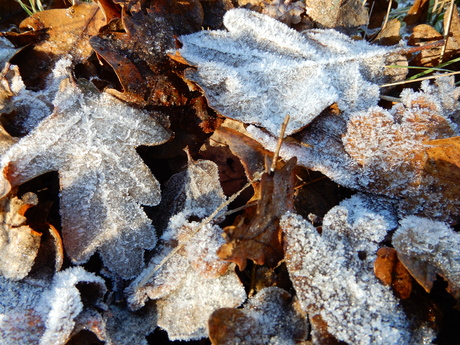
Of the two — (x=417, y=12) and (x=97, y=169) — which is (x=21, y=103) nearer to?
(x=97, y=169)

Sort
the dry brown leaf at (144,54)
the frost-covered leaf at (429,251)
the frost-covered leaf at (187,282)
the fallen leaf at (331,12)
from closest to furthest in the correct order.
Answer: the frost-covered leaf at (429,251) → the frost-covered leaf at (187,282) → the dry brown leaf at (144,54) → the fallen leaf at (331,12)

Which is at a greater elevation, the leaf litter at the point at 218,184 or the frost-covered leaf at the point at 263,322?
the leaf litter at the point at 218,184

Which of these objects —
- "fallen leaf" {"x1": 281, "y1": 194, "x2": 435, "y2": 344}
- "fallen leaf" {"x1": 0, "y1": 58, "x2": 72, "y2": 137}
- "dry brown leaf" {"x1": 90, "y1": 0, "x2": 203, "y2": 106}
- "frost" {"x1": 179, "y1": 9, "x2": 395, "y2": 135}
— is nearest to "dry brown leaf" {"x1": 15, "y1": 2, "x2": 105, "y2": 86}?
"fallen leaf" {"x1": 0, "y1": 58, "x2": 72, "y2": 137}

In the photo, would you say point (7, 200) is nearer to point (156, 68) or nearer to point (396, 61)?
point (156, 68)

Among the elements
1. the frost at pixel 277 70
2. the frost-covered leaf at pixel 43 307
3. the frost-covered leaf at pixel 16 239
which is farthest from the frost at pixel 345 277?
the frost-covered leaf at pixel 16 239

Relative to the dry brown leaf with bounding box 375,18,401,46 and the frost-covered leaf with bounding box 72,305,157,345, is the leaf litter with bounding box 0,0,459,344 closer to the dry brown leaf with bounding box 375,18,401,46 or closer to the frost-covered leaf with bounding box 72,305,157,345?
the frost-covered leaf with bounding box 72,305,157,345

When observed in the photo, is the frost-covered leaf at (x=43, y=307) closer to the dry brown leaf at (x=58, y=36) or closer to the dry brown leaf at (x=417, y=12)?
the dry brown leaf at (x=58, y=36)
